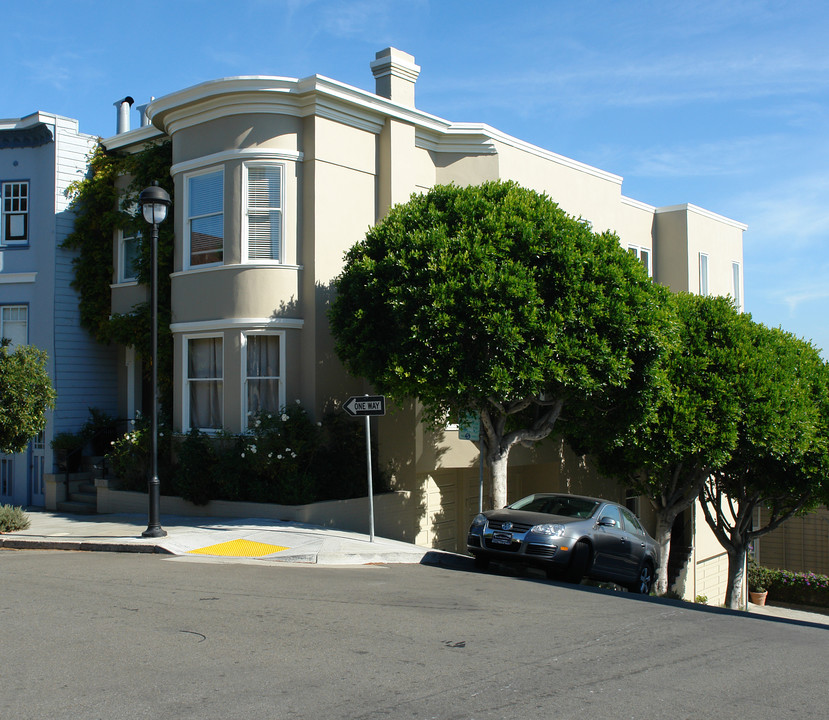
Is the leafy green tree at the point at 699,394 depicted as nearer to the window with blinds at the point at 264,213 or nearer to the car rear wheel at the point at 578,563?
the car rear wheel at the point at 578,563

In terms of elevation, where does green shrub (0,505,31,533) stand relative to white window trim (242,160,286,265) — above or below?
below

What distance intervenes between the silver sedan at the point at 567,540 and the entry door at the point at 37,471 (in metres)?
11.2

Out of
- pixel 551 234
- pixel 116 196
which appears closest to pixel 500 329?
pixel 551 234

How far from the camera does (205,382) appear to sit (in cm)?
1659

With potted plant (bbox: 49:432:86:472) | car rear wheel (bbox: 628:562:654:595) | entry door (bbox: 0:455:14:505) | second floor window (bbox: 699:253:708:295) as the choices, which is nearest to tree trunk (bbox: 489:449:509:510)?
car rear wheel (bbox: 628:562:654:595)

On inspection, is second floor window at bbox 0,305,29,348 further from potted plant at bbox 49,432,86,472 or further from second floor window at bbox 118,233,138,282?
potted plant at bbox 49,432,86,472

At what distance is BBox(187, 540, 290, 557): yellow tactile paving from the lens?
11719 millimetres

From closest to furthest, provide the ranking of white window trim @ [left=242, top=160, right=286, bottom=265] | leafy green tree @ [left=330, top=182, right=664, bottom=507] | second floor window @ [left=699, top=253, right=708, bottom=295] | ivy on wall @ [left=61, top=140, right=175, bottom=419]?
leafy green tree @ [left=330, top=182, right=664, bottom=507] < white window trim @ [left=242, top=160, right=286, bottom=265] < ivy on wall @ [left=61, top=140, right=175, bottom=419] < second floor window @ [left=699, top=253, right=708, bottom=295]

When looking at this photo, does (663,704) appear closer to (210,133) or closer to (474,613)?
(474,613)

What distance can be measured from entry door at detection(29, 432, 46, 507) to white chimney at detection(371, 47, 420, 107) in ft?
36.8

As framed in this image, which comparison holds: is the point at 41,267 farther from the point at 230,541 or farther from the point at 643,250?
the point at 643,250

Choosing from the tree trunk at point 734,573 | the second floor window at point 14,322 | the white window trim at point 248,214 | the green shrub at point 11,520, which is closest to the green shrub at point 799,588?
the tree trunk at point 734,573

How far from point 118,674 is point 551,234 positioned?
31.9 feet

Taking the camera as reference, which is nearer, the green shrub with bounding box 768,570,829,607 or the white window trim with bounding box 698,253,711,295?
the white window trim with bounding box 698,253,711,295
